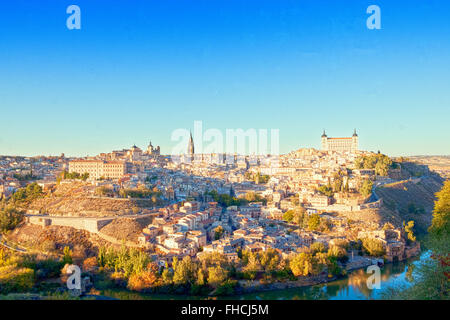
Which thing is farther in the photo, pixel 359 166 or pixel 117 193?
pixel 359 166

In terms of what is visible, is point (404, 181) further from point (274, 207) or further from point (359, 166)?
point (274, 207)

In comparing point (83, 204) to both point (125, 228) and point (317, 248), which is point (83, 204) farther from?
point (317, 248)

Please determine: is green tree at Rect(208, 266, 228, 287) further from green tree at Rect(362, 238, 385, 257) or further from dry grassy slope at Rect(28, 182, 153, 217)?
dry grassy slope at Rect(28, 182, 153, 217)

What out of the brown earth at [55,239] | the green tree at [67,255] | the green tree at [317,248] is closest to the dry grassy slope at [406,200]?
the green tree at [317,248]

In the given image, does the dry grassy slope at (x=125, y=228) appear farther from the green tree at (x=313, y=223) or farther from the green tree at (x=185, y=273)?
the green tree at (x=313, y=223)
